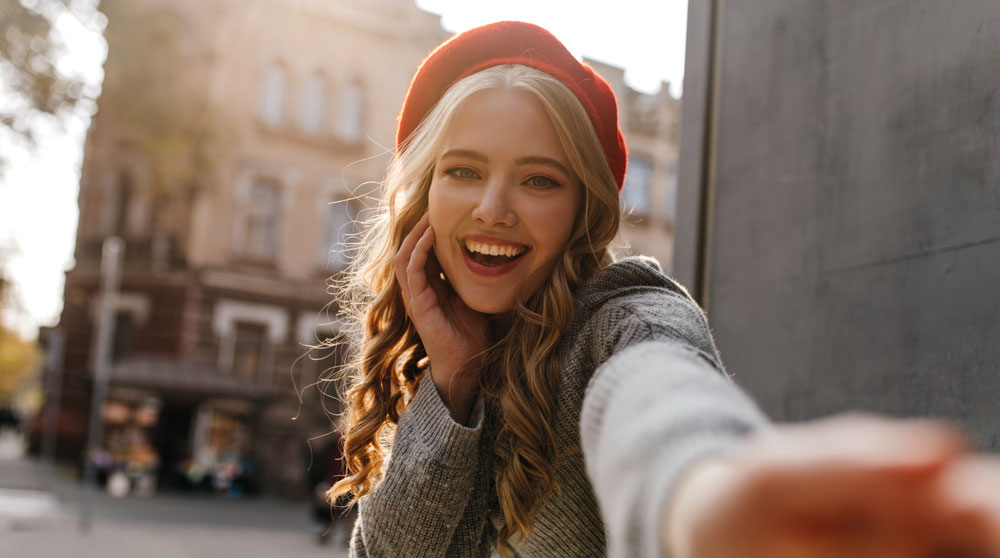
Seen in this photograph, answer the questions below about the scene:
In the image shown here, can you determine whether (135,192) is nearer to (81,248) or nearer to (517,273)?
(81,248)

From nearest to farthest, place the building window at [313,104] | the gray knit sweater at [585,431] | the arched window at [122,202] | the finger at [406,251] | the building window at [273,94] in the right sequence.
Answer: the gray knit sweater at [585,431] → the finger at [406,251] → the arched window at [122,202] → the building window at [273,94] → the building window at [313,104]

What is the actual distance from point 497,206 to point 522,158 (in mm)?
108

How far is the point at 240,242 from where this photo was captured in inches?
930

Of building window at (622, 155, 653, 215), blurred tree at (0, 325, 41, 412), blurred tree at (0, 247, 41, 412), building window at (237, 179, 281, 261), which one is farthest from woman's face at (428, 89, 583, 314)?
blurred tree at (0, 325, 41, 412)

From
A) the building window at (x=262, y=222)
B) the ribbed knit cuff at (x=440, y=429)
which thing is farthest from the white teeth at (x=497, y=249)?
the building window at (x=262, y=222)

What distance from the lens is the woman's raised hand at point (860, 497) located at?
19.9 inches

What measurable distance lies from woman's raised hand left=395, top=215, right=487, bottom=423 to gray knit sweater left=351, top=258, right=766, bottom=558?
48 millimetres

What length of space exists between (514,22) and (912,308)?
1.11 metres

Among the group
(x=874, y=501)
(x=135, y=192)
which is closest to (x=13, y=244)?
(x=135, y=192)

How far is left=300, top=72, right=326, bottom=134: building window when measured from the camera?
24625 millimetres

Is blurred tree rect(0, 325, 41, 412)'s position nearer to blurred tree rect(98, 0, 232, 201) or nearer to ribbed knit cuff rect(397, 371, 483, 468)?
blurred tree rect(98, 0, 232, 201)

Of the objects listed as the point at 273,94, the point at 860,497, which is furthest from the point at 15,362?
the point at 860,497

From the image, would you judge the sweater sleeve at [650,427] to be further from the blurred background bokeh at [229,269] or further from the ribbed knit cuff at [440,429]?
the blurred background bokeh at [229,269]

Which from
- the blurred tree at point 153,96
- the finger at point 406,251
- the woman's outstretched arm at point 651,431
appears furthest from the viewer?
the blurred tree at point 153,96
